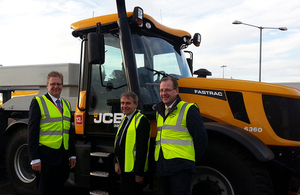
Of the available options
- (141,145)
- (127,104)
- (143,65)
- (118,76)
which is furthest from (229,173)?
(118,76)

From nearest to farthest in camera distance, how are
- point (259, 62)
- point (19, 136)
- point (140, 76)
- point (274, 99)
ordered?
1. point (274, 99)
2. point (140, 76)
3. point (19, 136)
4. point (259, 62)

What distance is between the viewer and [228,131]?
116 inches

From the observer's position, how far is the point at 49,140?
9.74 ft

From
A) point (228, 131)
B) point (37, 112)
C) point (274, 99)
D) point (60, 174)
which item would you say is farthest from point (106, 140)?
point (274, 99)

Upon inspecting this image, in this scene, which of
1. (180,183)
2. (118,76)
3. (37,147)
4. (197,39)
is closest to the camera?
(180,183)

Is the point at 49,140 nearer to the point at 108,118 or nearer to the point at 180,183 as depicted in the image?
the point at 108,118

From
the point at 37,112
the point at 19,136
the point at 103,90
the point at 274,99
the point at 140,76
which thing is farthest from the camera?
the point at 19,136

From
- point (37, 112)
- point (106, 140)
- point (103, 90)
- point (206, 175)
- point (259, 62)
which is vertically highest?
point (259, 62)

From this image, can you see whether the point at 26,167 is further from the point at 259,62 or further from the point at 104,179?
the point at 259,62

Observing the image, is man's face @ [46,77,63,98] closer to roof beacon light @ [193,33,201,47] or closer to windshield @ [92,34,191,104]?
windshield @ [92,34,191,104]

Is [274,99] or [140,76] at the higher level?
[140,76]

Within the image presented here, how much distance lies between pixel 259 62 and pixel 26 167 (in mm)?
20441

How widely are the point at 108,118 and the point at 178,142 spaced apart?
54.1 inches

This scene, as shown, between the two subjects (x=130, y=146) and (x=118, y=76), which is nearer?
(x=130, y=146)
